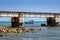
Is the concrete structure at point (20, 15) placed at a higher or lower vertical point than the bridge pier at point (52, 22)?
higher

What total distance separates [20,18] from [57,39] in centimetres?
5048

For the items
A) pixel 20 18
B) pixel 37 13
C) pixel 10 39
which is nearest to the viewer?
pixel 10 39

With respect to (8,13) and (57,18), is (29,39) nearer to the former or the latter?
(8,13)

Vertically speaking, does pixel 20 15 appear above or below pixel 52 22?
above

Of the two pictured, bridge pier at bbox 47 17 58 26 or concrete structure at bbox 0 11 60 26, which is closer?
concrete structure at bbox 0 11 60 26

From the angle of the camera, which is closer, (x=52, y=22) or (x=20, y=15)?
(x=20, y=15)

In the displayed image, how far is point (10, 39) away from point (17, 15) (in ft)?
173

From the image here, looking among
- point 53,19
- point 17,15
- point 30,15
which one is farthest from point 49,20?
point 17,15

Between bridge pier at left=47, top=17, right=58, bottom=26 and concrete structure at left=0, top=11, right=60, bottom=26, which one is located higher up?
concrete structure at left=0, top=11, right=60, bottom=26

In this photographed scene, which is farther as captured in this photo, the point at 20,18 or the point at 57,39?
the point at 20,18

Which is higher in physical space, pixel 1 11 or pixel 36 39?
pixel 1 11

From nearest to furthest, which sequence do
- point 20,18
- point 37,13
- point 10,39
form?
point 10,39
point 20,18
point 37,13

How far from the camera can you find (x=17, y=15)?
96.9 meters

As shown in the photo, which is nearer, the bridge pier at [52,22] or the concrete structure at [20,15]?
the concrete structure at [20,15]
